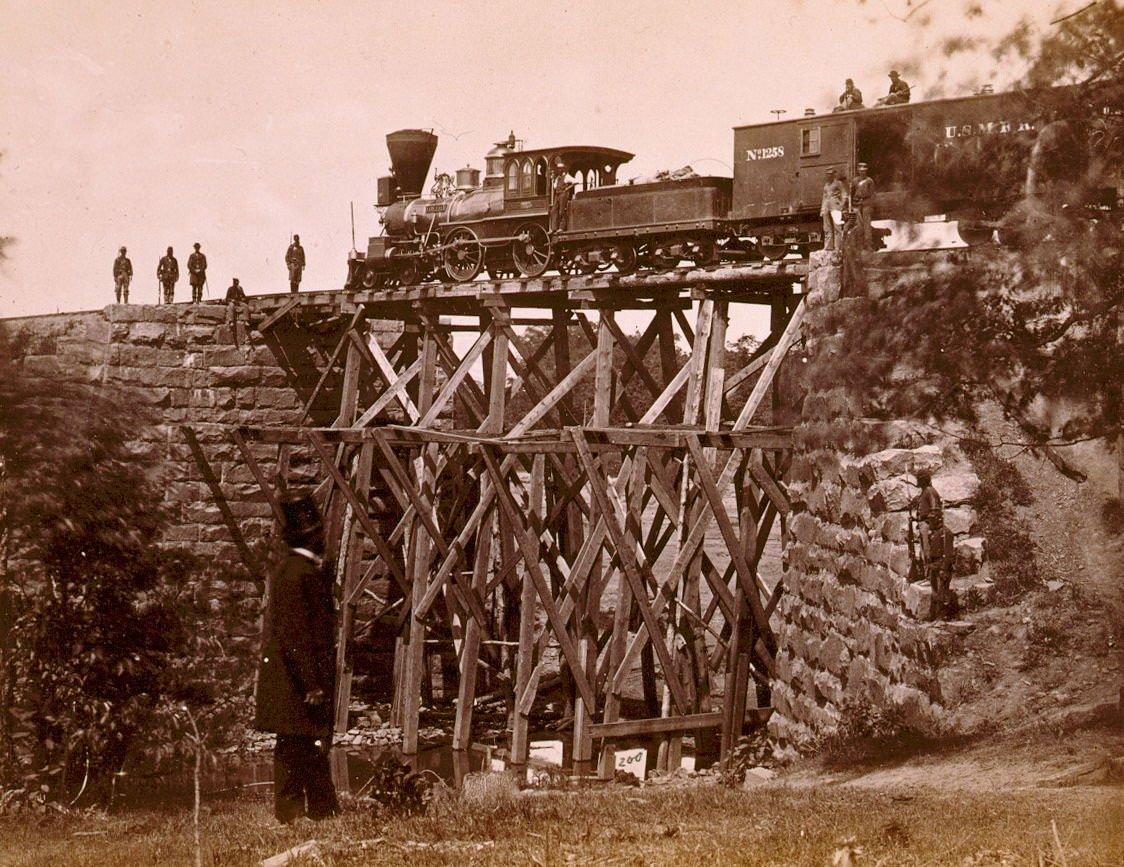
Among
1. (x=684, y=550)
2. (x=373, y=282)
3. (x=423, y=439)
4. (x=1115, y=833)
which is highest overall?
(x=373, y=282)

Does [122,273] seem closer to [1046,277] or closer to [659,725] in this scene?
[659,725]

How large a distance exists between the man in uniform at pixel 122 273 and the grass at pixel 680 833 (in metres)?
11.1

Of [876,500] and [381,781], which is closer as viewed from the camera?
[381,781]

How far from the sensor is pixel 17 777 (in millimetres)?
9445

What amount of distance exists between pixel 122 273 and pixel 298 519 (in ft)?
40.6

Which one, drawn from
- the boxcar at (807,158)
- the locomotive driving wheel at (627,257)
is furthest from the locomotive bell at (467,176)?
the boxcar at (807,158)

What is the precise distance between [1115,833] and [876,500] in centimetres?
312

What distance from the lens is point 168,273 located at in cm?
1820

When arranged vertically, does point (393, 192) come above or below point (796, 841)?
above

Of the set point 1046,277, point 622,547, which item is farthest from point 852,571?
point 622,547

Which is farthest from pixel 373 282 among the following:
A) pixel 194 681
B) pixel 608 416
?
pixel 194 681

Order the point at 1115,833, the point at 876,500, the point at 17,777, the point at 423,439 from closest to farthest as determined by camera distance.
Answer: the point at 1115,833
the point at 876,500
the point at 17,777
the point at 423,439

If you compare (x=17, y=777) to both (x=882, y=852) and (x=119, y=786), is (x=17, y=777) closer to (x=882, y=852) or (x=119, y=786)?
(x=119, y=786)

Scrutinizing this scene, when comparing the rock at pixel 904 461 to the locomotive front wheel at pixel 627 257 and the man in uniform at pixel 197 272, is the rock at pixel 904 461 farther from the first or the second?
the man in uniform at pixel 197 272
